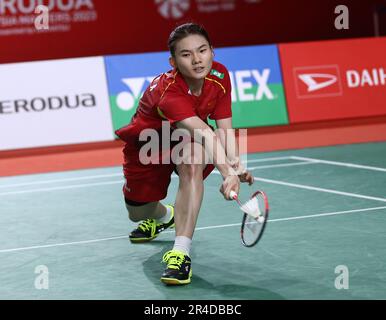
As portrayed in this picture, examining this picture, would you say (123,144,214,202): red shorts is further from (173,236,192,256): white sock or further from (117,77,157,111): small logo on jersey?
(117,77,157,111): small logo on jersey

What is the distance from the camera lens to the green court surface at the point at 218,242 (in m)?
4.27

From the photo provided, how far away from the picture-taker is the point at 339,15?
14.0 metres

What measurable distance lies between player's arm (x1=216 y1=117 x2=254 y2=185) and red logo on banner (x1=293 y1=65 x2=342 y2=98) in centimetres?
543

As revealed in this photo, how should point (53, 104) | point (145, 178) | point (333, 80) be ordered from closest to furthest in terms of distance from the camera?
point (145, 178) < point (53, 104) < point (333, 80)

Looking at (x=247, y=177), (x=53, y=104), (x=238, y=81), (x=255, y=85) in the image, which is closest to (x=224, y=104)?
(x=247, y=177)

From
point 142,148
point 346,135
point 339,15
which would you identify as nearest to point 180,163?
point 142,148

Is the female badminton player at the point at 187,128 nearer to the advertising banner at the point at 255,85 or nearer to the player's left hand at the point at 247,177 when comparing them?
the player's left hand at the point at 247,177

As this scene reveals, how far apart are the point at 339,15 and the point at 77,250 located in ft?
31.9

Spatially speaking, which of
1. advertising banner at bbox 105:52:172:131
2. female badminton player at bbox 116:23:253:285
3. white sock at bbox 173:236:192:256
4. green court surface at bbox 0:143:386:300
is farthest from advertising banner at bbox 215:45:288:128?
white sock at bbox 173:236:192:256

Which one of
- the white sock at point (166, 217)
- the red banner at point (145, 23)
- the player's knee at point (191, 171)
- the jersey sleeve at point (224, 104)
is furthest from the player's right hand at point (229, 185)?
the red banner at point (145, 23)

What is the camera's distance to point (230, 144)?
4.80 m

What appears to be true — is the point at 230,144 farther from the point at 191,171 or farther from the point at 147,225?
the point at 147,225

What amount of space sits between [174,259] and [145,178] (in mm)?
839

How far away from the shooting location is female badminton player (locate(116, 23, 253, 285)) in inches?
176
